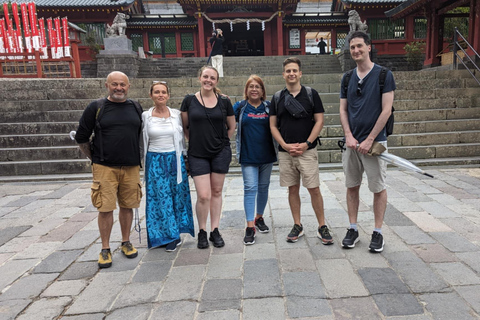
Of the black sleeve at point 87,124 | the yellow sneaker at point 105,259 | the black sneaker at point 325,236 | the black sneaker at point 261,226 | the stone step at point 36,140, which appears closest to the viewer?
the black sleeve at point 87,124

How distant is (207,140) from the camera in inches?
117

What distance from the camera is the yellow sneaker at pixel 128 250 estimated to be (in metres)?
2.96

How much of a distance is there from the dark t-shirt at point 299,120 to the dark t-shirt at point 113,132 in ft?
4.34

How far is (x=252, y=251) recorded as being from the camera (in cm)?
301

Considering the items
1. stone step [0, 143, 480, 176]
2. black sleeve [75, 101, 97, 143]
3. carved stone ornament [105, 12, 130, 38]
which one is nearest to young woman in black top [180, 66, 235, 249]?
black sleeve [75, 101, 97, 143]

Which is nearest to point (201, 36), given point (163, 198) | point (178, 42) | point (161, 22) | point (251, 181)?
point (178, 42)

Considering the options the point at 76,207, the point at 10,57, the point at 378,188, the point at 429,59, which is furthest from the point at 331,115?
the point at 10,57

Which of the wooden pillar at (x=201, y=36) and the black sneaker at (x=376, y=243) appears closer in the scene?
the black sneaker at (x=376, y=243)

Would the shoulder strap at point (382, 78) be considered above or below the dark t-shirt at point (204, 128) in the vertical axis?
above

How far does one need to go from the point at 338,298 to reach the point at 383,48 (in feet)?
58.6

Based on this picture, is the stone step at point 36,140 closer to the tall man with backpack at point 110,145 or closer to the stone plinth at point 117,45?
the tall man with backpack at point 110,145

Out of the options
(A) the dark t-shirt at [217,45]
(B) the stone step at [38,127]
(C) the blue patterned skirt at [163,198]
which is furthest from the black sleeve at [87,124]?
(A) the dark t-shirt at [217,45]

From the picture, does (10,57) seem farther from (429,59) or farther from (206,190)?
(429,59)

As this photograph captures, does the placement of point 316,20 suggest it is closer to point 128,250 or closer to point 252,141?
point 252,141
